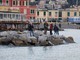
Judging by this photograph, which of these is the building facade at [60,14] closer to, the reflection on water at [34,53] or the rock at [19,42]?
the rock at [19,42]

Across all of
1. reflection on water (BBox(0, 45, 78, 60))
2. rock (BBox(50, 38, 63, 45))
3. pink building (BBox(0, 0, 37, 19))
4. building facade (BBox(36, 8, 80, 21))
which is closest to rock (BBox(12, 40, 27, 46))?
reflection on water (BBox(0, 45, 78, 60))

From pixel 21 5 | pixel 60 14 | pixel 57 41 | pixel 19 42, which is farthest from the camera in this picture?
pixel 60 14

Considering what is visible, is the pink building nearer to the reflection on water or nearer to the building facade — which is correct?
the building facade

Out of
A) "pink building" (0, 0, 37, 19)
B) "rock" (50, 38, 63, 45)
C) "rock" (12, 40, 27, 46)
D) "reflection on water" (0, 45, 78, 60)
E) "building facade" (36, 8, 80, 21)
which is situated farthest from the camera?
"building facade" (36, 8, 80, 21)

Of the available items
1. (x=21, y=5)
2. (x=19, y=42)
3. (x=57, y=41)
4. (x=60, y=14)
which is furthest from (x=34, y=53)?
(x=60, y=14)

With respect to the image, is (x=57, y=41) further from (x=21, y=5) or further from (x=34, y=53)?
(x=21, y=5)

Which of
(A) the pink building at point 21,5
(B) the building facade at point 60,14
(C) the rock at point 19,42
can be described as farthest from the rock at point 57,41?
(B) the building facade at point 60,14

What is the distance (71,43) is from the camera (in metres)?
55.8

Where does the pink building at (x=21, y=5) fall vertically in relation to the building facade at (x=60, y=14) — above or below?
above

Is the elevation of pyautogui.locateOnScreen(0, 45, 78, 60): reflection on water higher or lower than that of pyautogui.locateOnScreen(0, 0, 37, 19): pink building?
higher

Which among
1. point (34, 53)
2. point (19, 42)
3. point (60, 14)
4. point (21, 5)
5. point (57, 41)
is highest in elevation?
point (34, 53)

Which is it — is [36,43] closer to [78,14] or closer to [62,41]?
[62,41]

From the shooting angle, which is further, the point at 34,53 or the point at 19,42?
the point at 19,42

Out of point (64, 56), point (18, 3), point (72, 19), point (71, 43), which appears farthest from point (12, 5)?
point (64, 56)
